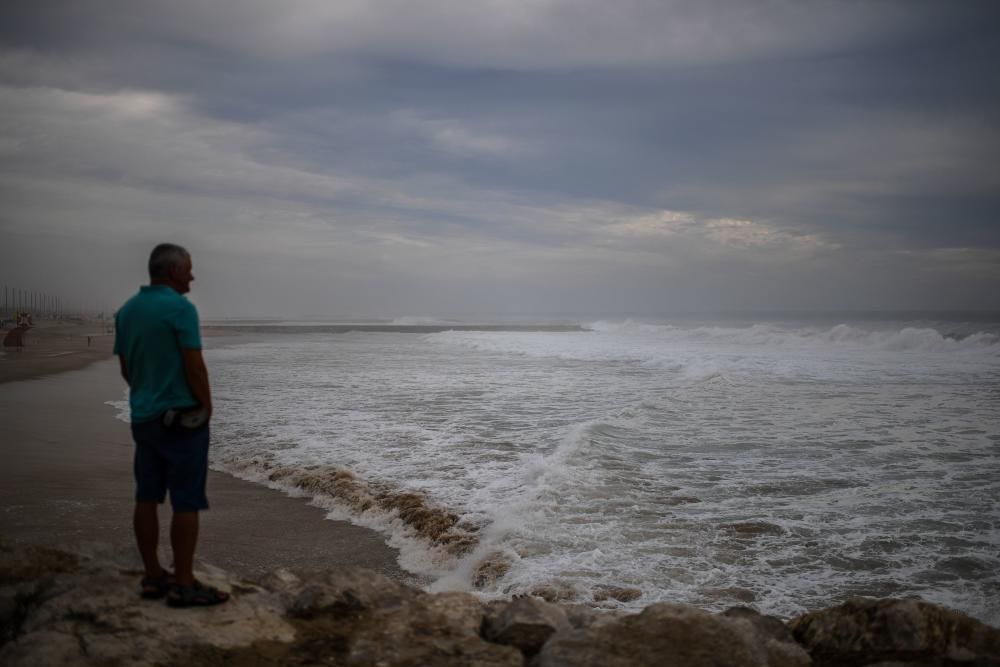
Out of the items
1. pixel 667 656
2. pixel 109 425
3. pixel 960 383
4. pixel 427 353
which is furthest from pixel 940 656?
pixel 427 353

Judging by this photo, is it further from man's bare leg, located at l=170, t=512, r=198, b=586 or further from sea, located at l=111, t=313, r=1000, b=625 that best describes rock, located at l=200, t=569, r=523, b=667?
sea, located at l=111, t=313, r=1000, b=625

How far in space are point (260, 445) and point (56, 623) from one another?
8.22 meters

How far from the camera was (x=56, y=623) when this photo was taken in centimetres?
329

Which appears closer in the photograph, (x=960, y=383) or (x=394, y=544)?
(x=394, y=544)

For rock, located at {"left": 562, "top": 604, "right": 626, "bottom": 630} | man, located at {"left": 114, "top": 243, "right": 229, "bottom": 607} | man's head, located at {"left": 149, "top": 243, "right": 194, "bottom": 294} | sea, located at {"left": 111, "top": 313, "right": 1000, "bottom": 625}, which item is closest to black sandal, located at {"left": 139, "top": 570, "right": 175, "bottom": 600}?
man, located at {"left": 114, "top": 243, "right": 229, "bottom": 607}

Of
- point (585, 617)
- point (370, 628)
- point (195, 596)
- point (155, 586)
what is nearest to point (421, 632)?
point (370, 628)

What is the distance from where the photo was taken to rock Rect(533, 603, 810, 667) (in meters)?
3.18

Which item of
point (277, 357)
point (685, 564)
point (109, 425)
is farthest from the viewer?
point (277, 357)

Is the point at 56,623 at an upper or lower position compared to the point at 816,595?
upper

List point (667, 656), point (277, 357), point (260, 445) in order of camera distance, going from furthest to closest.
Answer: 1. point (277, 357)
2. point (260, 445)
3. point (667, 656)

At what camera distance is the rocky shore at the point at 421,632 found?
125 inches

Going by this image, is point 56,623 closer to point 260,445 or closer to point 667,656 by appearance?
point 667,656

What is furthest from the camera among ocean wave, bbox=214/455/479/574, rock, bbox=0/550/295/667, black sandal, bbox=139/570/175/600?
ocean wave, bbox=214/455/479/574

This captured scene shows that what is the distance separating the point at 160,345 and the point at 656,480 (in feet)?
22.7
